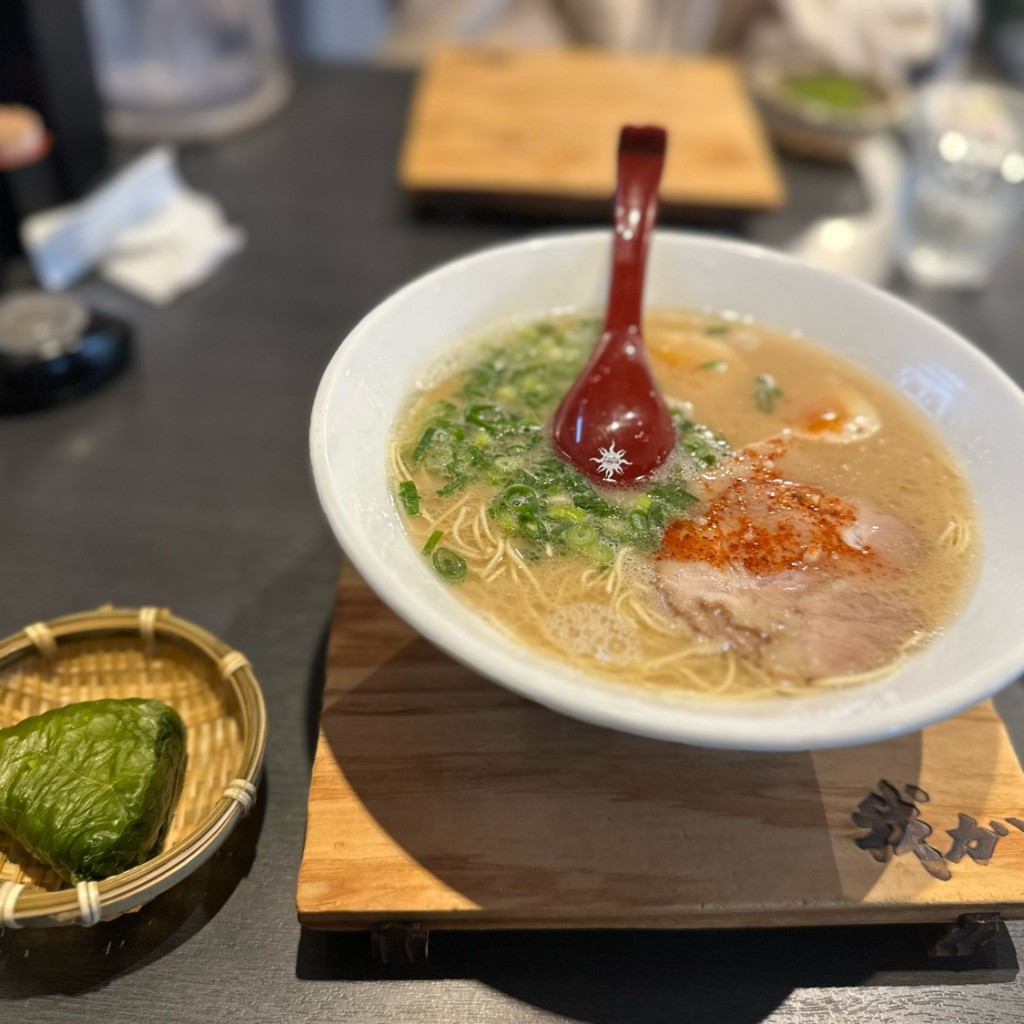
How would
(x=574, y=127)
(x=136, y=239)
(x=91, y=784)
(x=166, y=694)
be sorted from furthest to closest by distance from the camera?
1. (x=574, y=127)
2. (x=136, y=239)
3. (x=166, y=694)
4. (x=91, y=784)

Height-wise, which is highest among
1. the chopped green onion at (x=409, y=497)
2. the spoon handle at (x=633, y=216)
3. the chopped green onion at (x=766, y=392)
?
the spoon handle at (x=633, y=216)

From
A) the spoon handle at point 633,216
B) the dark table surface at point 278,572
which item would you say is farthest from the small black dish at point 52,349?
the spoon handle at point 633,216

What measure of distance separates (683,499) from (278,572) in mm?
767

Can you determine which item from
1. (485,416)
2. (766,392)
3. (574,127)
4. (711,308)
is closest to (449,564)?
(485,416)

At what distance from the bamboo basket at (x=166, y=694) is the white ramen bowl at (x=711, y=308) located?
1.14 feet

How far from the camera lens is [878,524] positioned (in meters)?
1.32

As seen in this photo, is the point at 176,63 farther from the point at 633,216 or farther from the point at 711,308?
the point at 711,308

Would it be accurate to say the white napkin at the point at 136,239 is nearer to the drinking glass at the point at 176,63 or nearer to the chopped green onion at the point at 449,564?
the drinking glass at the point at 176,63

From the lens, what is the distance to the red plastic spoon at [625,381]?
138 centimetres

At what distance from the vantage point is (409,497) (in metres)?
1.27

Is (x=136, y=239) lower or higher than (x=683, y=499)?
lower

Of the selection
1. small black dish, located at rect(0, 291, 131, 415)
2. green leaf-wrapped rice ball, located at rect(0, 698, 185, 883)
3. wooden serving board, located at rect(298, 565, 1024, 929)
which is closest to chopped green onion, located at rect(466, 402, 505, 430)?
wooden serving board, located at rect(298, 565, 1024, 929)

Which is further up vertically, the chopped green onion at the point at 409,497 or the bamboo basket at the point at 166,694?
the chopped green onion at the point at 409,497

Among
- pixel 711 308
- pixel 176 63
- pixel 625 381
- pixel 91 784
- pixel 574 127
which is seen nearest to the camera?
pixel 91 784
